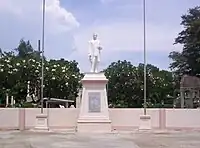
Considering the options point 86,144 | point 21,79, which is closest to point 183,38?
point 21,79

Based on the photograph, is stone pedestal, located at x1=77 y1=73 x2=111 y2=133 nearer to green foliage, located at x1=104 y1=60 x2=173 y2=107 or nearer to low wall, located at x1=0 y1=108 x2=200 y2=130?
low wall, located at x1=0 y1=108 x2=200 y2=130

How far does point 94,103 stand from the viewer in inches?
1048

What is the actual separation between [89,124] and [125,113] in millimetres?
3761

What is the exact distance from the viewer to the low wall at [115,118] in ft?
94.8

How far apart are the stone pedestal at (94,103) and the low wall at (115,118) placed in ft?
7.52

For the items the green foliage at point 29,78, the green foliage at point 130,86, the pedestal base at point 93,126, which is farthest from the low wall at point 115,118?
the green foliage at point 130,86

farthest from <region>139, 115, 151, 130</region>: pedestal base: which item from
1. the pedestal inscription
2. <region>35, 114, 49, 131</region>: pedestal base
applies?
A: <region>35, 114, 49, 131</region>: pedestal base

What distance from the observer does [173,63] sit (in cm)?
5184

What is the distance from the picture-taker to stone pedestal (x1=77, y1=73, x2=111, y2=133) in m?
26.2

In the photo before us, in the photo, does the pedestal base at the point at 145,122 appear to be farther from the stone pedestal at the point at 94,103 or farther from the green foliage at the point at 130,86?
the green foliage at the point at 130,86

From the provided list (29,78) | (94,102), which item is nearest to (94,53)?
(94,102)

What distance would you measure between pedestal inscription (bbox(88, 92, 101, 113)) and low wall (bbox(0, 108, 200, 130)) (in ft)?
7.71

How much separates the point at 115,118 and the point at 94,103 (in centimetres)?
301

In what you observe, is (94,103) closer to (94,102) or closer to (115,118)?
(94,102)
